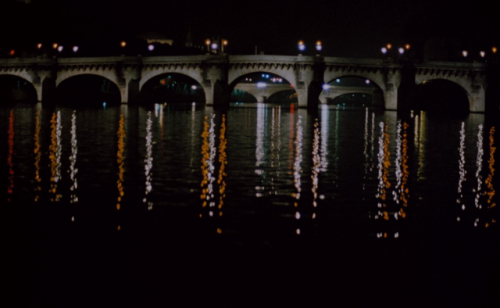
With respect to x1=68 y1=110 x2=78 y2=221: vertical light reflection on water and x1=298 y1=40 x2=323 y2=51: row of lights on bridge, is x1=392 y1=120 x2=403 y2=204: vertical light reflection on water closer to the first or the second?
x1=68 y1=110 x2=78 y2=221: vertical light reflection on water

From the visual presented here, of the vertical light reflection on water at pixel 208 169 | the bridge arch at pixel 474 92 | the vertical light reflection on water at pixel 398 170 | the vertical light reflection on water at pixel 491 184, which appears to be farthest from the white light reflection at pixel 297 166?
the bridge arch at pixel 474 92

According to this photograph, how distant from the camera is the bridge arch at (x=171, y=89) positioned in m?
106

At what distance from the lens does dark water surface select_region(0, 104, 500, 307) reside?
8.98 meters

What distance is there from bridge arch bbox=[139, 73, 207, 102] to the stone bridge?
312 centimetres

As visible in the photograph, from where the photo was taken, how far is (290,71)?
8725 cm

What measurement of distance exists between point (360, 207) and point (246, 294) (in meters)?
6.53

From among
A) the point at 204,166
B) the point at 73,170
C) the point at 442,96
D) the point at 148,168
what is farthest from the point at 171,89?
the point at 73,170

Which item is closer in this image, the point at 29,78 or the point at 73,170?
the point at 73,170

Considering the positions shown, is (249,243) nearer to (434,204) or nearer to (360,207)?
(360,207)

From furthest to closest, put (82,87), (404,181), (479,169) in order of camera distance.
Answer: (82,87)
(479,169)
(404,181)

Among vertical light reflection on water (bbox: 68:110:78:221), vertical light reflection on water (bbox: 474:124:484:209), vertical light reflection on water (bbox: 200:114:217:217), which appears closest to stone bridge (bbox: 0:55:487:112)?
vertical light reflection on water (bbox: 474:124:484:209)

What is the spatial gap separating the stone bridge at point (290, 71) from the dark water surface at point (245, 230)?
206 ft

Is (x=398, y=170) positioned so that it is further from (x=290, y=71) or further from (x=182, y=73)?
(x=182, y=73)

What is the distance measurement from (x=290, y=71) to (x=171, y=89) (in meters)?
61.3
